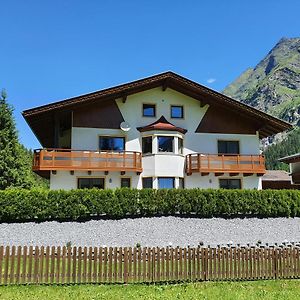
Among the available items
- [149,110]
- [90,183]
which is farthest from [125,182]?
[149,110]

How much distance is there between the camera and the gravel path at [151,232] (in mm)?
17875

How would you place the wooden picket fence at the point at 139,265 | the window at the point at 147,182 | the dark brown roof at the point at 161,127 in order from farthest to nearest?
the dark brown roof at the point at 161,127 → the window at the point at 147,182 → the wooden picket fence at the point at 139,265

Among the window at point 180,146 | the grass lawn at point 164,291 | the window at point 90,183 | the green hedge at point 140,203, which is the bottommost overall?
the grass lawn at point 164,291

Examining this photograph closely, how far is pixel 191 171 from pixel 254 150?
19.2ft

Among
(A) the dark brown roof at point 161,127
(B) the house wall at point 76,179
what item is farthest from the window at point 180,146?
(B) the house wall at point 76,179

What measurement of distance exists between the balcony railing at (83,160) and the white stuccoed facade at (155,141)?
3.99 feet

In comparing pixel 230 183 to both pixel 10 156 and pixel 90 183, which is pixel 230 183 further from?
pixel 10 156

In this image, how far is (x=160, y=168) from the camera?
24797mm

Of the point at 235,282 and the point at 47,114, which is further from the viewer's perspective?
the point at 47,114

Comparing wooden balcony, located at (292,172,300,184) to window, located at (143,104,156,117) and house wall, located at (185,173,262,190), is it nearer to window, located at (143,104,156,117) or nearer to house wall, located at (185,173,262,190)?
house wall, located at (185,173,262,190)

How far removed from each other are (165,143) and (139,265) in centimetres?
1510

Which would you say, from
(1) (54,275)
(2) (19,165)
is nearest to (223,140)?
(1) (54,275)

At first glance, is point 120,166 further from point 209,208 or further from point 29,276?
point 29,276

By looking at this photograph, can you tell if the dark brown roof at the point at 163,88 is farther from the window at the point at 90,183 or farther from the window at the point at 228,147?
the window at the point at 90,183
